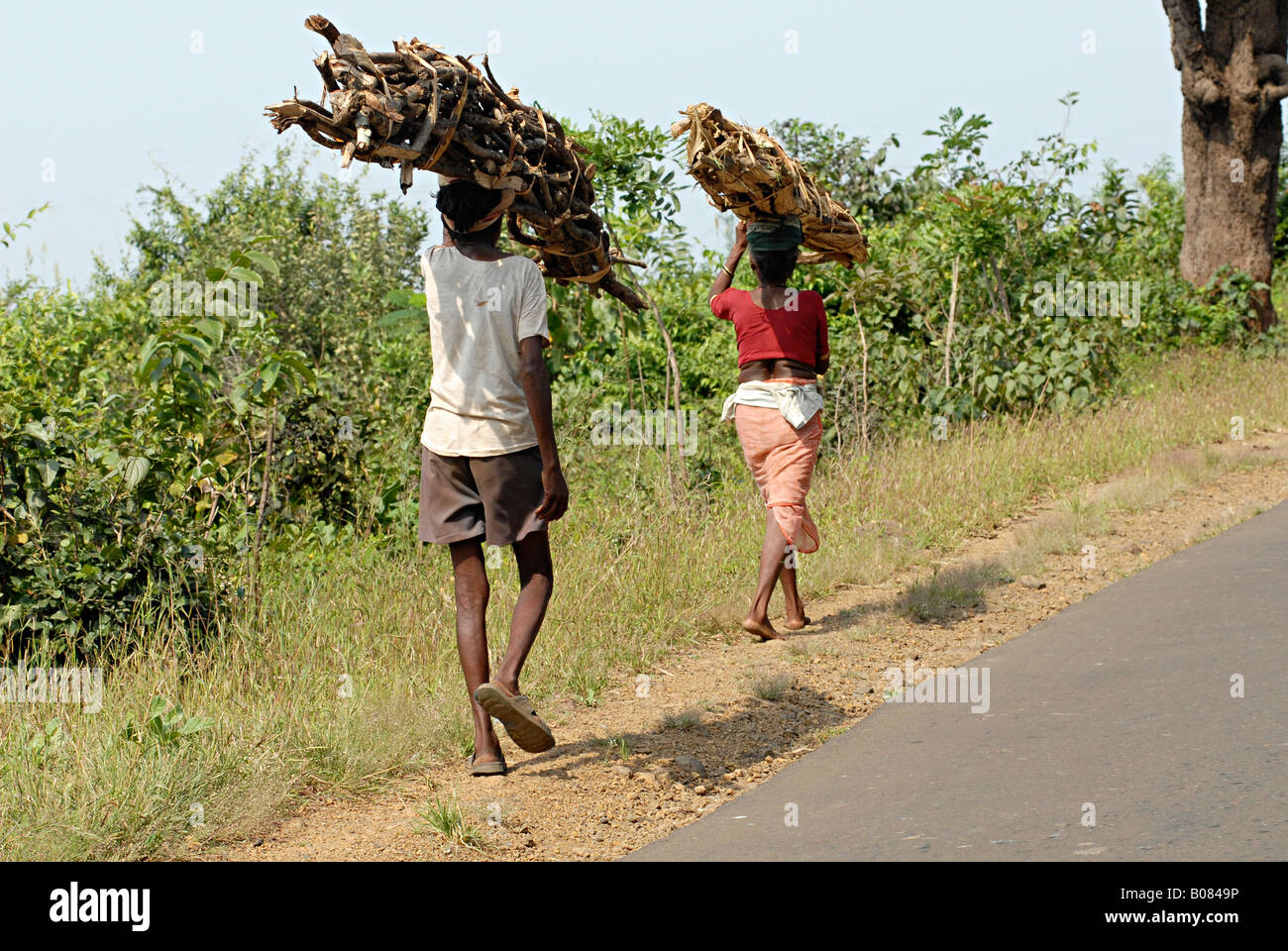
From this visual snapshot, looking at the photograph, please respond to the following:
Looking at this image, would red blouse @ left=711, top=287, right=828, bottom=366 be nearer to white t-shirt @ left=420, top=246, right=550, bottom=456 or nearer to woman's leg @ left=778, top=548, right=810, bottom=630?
woman's leg @ left=778, top=548, right=810, bottom=630

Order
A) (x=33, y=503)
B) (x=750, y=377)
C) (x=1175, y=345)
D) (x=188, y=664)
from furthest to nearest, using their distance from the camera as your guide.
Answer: (x=1175, y=345) < (x=750, y=377) < (x=33, y=503) < (x=188, y=664)

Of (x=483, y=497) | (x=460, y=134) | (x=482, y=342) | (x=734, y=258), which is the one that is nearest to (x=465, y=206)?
(x=460, y=134)

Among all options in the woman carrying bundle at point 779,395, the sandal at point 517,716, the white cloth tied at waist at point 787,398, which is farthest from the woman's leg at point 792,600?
the sandal at point 517,716

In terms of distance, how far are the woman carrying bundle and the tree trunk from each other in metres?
11.3

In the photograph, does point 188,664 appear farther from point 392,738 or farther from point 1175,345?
point 1175,345

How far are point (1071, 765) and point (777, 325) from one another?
10.2 ft

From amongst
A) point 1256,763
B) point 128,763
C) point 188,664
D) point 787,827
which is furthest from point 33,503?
point 1256,763

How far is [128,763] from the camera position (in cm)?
473

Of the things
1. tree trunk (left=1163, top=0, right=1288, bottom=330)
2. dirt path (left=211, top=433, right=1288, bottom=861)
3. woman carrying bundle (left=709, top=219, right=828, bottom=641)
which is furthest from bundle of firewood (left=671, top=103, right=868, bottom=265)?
tree trunk (left=1163, top=0, right=1288, bottom=330)

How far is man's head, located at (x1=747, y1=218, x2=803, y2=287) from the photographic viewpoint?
7.04 meters

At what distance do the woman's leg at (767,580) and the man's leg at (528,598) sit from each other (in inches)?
81.0

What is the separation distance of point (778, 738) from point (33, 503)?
157 inches

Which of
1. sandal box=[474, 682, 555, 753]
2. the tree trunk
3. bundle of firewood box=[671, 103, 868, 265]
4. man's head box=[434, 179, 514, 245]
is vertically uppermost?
the tree trunk

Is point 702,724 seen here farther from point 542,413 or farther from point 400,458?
point 400,458
